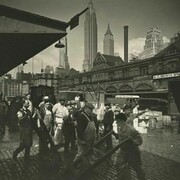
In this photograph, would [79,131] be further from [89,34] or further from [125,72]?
[89,34]

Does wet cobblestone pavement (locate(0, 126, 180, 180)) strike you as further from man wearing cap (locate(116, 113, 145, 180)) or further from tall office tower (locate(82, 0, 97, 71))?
tall office tower (locate(82, 0, 97, 71))

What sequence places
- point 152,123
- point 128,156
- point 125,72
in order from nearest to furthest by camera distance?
point 128,156
point 152,123
point 125,72

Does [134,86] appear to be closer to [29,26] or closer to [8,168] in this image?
[8,168]

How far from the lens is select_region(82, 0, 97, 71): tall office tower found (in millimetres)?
8327

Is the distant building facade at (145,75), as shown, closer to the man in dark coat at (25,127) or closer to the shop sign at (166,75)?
the shop sign at (166,75)

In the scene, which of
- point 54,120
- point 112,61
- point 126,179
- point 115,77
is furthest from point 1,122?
point 112,61

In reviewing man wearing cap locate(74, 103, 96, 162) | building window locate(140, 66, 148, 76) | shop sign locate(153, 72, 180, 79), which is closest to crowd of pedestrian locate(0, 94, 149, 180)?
man wearing cap locate(74, 103, 96, 162)

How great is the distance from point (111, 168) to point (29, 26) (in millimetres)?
4575

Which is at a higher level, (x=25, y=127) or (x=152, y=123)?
(x=25, y=127)

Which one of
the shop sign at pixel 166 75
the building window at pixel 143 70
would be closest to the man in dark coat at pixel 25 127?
the shop sign at pixel 166 75

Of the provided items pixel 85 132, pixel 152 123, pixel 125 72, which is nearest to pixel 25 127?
pixel 85 132

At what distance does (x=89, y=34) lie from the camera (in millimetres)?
85188

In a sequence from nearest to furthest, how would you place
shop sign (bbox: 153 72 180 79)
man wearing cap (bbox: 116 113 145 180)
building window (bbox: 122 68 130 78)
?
1. man wearing cap (bbox: 116 113 145 180)
2. shop sign (bbox: 153 72 180 79)
3. building window (bbox: 122 68 130 78)

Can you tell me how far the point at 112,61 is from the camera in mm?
49719
